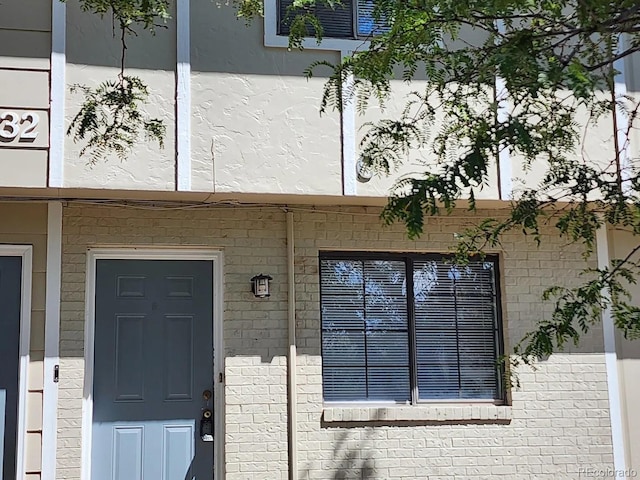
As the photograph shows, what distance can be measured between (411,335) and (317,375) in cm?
98

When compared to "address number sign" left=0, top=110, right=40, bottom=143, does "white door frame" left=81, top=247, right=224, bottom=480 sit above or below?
below

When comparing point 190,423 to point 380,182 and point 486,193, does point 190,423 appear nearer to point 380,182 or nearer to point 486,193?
point 380,182

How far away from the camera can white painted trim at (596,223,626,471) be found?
7.58m

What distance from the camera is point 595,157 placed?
752cm

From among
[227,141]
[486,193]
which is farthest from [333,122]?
[486,193]

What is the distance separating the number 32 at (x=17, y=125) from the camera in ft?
21.3

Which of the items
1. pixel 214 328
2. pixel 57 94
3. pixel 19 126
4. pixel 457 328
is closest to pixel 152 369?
pixel 214 328

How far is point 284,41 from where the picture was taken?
278 inches

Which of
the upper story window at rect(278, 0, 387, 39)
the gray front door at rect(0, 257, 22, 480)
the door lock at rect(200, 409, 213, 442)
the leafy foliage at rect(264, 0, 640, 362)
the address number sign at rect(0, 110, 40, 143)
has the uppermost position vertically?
the upper story window at rect(278, 0, 387, 39)

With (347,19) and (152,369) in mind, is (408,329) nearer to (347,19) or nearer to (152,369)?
(152,369)

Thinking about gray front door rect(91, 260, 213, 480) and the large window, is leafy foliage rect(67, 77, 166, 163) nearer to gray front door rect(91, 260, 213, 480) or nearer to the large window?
gray front door rect(91, 260, 213, 480)

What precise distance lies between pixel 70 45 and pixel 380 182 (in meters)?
2.76

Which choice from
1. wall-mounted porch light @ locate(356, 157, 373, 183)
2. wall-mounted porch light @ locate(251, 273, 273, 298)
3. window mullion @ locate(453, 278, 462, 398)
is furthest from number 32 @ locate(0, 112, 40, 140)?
window mullion @ locate(453, 278, 462, 398)

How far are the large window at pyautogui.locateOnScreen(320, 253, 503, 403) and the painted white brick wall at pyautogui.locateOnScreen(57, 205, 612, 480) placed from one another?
0.62 feet
